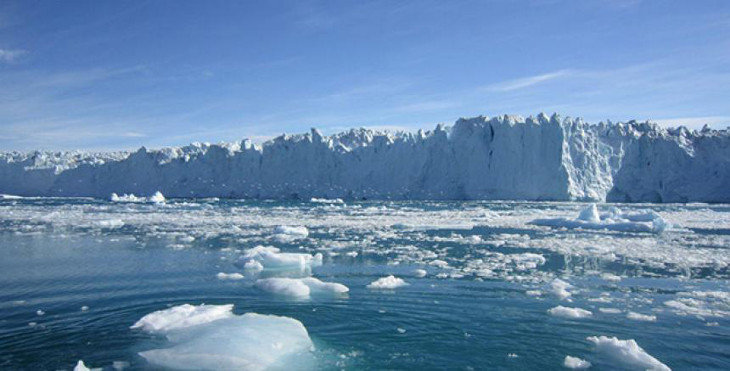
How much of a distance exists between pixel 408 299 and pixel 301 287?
1.66m

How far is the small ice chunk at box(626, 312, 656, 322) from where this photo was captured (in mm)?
6252

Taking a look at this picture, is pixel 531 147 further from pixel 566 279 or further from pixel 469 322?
pixel 469 322

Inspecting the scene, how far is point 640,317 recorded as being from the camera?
634cm

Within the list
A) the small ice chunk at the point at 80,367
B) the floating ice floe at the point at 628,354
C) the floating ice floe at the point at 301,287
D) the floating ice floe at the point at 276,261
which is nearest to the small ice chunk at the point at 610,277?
the floating ice floe at the point at 628,354

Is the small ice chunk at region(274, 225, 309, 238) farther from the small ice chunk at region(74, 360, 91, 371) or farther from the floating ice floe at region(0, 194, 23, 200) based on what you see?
the floating ice floe at region(0, 194, 23, 200)

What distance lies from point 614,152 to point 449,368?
47.7 m

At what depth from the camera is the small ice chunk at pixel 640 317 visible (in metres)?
6.25

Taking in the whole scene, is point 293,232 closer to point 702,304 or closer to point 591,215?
point 702,304

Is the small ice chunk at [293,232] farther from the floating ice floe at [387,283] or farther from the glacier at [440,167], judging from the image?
the glacier at [440,167]

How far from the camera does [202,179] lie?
5056 centimetres

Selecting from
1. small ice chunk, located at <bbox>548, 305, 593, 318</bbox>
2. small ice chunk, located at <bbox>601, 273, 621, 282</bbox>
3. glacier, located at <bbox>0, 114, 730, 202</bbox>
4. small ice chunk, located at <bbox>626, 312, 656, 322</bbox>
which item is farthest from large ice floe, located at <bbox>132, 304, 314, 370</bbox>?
glacier, located at <bbox>0, 114, 730, 202</bbox>

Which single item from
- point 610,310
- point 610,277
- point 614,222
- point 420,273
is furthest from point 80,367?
point 614,222

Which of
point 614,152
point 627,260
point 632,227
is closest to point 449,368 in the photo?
point 627,260

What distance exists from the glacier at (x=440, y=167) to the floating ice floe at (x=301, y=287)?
34.6 metres
